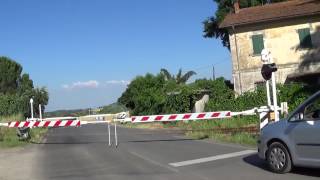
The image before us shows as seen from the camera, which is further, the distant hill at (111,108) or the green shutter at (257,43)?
the distant hill at (111,108)

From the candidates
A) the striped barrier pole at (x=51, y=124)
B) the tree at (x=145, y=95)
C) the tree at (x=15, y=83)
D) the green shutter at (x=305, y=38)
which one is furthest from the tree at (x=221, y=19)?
the striped barrier pole at (x=51, y=124)

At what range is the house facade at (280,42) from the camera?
133 feet

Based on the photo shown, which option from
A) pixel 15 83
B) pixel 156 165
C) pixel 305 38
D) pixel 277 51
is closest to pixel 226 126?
pixel 277 51

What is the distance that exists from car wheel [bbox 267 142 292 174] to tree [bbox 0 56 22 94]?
242ft

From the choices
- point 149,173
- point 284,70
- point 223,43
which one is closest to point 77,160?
point 149,173

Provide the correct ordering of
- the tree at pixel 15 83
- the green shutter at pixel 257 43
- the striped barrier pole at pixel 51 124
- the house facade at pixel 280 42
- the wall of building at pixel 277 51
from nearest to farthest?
the striped barrier pole at pixel 51 124
the house facade at pixel 280 42
the wall of building at pixel 277 51
the green shutter at pixel 257 43
the tree at pixel 15 83

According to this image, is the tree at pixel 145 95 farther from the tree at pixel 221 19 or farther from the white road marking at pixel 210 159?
the white road marking at pixel 210 159

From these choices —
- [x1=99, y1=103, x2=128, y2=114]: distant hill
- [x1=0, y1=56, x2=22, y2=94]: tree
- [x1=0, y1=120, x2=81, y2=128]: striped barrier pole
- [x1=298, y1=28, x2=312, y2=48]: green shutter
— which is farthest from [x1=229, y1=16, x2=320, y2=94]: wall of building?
[x1=99, y1=103, x2=128, y2=114]: distant hill

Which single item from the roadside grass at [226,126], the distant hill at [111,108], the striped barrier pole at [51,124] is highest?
the distant hill at [111,108]

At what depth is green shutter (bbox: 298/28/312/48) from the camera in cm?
4053

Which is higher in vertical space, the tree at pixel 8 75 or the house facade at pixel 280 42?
the tree at pixel 8 75

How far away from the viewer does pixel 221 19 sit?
176 feet

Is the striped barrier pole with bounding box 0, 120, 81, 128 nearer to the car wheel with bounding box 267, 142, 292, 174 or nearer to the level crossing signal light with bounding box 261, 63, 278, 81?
the level crossing signal light with bounding box 261, 63, 278, 81

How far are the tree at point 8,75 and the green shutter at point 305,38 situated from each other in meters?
51.5
